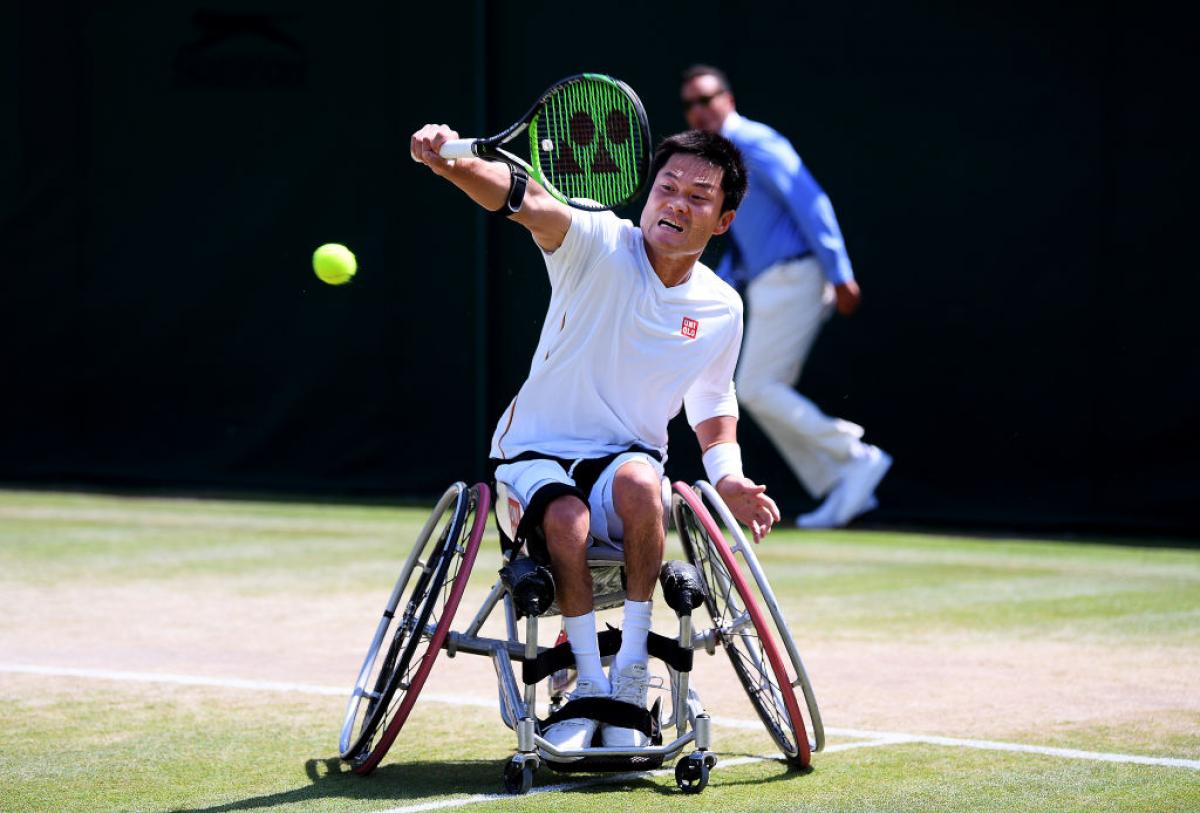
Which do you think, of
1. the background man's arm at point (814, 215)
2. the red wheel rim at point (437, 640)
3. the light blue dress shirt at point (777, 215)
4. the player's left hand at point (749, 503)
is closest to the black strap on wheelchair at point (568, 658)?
the red wheel rim at point (437, 640)

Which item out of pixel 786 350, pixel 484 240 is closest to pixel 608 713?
pixel 786 350

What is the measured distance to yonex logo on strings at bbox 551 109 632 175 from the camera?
14.7 feet

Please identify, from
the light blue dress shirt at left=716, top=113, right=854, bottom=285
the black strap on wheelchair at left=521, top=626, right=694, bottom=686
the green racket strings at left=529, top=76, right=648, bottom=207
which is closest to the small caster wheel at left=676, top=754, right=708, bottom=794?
the black strap on wheelchair at left=521, top=626, right=694, bottom=686

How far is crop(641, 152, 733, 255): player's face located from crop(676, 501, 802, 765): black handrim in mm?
599

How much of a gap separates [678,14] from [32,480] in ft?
16.1

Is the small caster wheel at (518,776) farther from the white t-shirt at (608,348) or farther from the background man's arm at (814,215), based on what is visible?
the background man's arm at (814,215)

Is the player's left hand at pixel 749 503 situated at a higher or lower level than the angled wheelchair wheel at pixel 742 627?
higher

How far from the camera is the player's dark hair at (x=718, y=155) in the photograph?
4.49 m

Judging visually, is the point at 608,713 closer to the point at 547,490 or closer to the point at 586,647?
the point at 586,647

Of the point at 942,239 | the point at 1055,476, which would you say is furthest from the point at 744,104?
the point at 1055,476

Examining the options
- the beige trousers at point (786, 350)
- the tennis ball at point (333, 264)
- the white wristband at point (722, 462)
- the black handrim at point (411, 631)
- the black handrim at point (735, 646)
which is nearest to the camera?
the black handrim at point (411, 631)

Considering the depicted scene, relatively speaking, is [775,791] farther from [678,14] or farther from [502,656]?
[678,14]

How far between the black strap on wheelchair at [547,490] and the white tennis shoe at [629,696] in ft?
0.98

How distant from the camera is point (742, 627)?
13.9 ft
